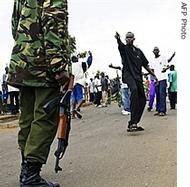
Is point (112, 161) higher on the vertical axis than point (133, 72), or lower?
lower

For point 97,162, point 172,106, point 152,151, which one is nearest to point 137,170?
point 97,162

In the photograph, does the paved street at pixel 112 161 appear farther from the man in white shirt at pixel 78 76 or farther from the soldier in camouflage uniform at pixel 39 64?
the man in white shirt at pixel 78 76

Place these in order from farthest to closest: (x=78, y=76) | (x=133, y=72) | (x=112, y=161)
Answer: (x=78, y=76) → (x=133, y=72) → (x=112, y=161)

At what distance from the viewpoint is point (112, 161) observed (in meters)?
6.37

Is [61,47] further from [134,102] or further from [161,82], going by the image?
[161,82]

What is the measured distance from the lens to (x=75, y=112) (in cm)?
1527

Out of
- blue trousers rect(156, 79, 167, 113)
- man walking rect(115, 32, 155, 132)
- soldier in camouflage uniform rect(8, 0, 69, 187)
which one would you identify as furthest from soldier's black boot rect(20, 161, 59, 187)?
blue trousers rect(156, 79, 167, 113)

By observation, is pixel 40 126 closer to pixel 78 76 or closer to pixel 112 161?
pixel 112 161

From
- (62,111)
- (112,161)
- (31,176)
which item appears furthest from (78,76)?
(31,176)

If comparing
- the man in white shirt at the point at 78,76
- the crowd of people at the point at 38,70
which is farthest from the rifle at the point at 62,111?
the man in white shirt at the point at 78,76

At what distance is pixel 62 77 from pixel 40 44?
36 cm

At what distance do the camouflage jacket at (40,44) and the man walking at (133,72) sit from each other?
4.79m

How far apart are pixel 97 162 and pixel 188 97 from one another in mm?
3755

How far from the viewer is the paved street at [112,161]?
5195mm
